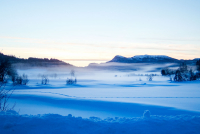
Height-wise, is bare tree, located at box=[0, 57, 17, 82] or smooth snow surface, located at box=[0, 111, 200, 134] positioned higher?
bare tree, located at box=[0, 57, 17, 82]

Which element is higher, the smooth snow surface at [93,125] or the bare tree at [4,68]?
the bare tree at [4,68]

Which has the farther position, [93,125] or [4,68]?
[4,68]

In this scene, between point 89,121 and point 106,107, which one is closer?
point 89,121

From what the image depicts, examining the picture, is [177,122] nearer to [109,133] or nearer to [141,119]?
[141,119]

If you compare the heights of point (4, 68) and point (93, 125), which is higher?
point (4, 68)

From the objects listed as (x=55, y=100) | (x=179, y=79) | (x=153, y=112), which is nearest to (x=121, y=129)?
(x=153, y=112)

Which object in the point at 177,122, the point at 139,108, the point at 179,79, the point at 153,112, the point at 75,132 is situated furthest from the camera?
the point at 179,79

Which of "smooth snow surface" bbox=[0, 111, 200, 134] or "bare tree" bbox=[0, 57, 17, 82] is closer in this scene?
"smooth snow surface" bbox=[0, 111, 200, 134]

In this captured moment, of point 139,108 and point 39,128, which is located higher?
point 39,128

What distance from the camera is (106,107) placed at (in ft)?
23.9

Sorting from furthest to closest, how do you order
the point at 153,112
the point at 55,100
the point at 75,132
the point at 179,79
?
the point at 179,79, the point at 55,100, the point at 153,112, the point at 75,132

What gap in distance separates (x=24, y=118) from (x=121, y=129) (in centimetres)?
183

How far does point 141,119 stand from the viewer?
11.2 ft

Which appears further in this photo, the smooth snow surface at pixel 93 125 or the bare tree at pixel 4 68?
the bare tree at pixel 4 68
